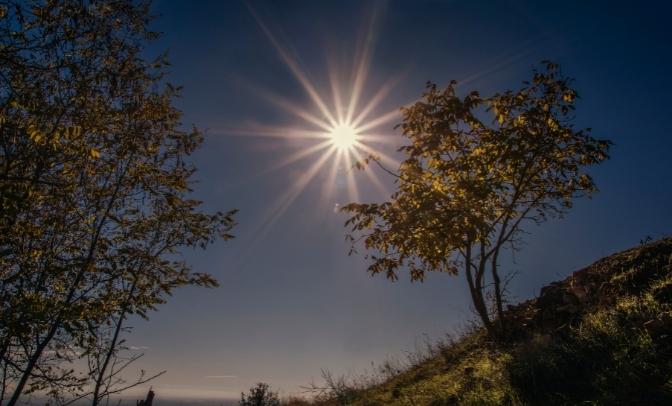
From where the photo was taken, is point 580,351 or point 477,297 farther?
point 477,297

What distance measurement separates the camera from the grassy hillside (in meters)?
5.26

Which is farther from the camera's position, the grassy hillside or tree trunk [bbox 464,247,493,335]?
tree trunk [bbox 464,247,493,335]

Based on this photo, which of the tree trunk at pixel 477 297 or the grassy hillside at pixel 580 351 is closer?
the grassy hillside at pixel 580 351

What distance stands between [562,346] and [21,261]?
905 cm

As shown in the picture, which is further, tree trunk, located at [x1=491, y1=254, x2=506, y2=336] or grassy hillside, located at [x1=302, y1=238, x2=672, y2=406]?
tree trunk, located at [x1=491, y1=254, x2=506, y2=336]

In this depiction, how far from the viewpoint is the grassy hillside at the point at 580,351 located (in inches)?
207

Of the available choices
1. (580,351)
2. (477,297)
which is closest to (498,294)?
(477,297)

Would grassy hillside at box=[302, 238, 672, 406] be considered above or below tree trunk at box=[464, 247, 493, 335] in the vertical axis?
below

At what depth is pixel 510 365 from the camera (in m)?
7.21

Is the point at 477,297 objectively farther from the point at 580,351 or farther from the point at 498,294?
the point at 580,351

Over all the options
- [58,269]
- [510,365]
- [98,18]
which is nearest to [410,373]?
[510,365]

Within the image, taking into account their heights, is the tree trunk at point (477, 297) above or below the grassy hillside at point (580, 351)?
above

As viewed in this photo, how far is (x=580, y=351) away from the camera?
6387 millimetres

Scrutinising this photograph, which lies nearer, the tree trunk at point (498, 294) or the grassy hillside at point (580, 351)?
the grassy hillside at point (580, 351)
